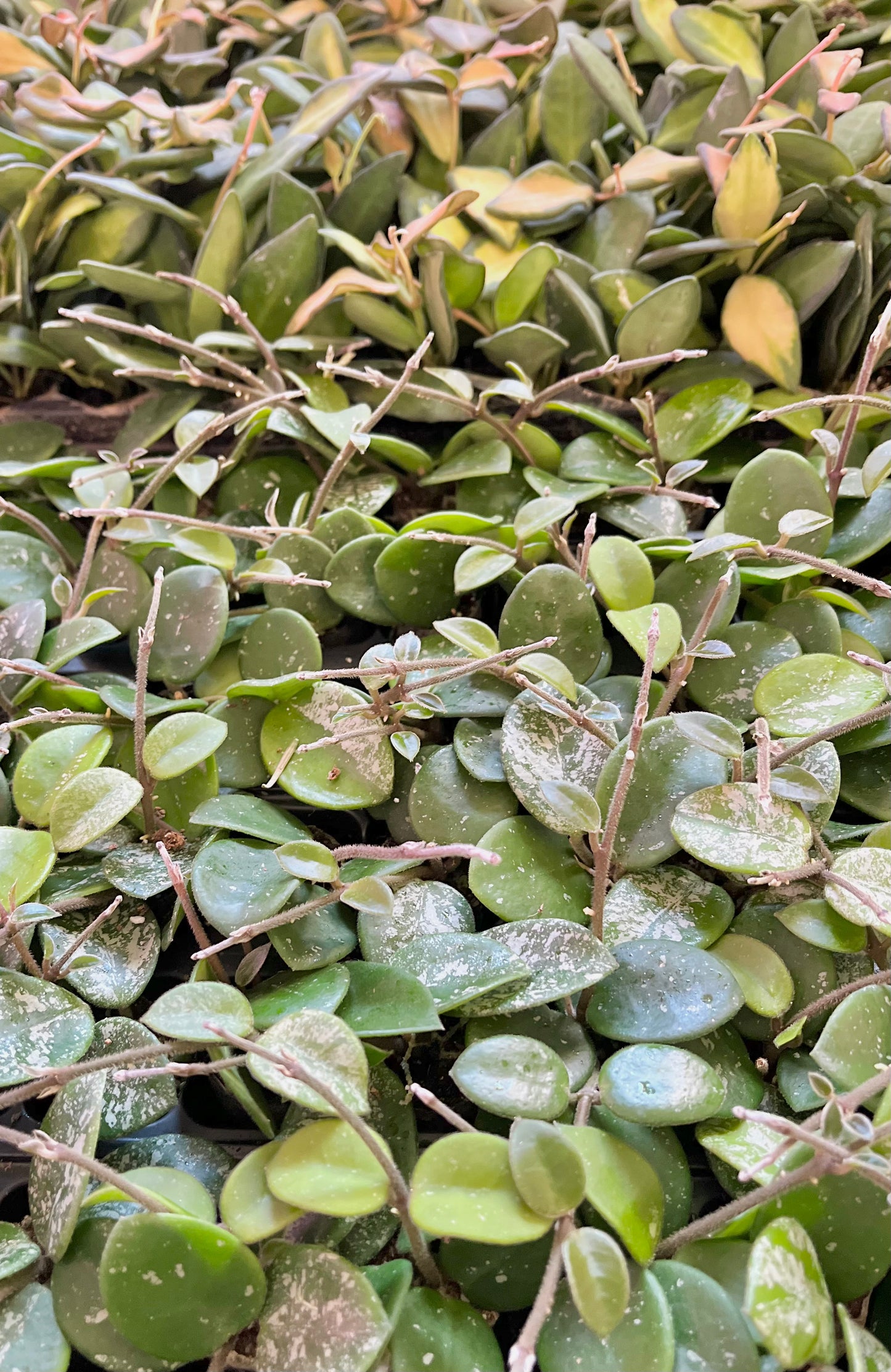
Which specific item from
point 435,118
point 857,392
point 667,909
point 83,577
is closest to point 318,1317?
point 667,909

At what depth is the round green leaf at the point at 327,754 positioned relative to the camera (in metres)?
0.57

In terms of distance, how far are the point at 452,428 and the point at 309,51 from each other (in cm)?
53

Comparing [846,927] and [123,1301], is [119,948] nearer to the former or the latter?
[123,1301]

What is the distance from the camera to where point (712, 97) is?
867mm

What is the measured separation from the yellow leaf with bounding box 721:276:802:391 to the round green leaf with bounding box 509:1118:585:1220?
678mm

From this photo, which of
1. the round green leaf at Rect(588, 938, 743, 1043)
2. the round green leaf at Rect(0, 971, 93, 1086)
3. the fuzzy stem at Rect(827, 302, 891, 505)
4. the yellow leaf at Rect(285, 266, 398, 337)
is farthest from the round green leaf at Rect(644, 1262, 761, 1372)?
the yellow leaf at Rect(285, 266, 398, 337)

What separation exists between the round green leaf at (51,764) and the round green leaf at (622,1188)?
0.39 metres

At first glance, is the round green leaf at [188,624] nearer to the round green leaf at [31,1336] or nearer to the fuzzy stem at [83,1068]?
the fuzzy stem at [83,1068]

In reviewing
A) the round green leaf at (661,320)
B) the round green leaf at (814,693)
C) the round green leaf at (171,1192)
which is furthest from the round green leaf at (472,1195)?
the round green leaf at (661,320)

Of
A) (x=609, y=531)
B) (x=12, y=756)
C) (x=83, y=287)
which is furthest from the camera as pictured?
(x=83, y=287)

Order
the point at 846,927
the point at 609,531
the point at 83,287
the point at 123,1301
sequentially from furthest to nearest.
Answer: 1. the point at 83,287
2. the point at 609,531
3. the point at 846,927
4. the point at 123,1301

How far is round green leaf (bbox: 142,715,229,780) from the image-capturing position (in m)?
0.56

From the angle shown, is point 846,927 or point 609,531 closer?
point 846,927

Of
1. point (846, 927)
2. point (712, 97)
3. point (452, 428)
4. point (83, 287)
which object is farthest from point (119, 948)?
point (712, 97)
